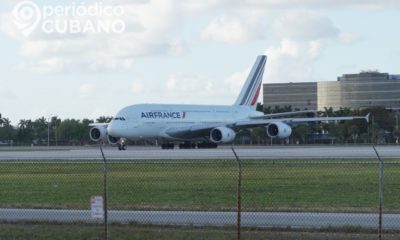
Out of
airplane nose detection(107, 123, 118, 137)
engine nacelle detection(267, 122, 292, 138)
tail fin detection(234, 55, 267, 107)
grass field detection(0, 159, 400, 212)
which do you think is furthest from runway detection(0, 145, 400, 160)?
tail fin detection(234, 55, 267, 107)

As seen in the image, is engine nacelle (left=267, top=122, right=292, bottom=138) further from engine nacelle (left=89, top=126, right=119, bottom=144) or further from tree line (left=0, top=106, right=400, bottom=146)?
tree line (left=0, top=106, right=400, bottom=146)

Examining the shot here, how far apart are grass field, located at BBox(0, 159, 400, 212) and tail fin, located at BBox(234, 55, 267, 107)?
140 ft

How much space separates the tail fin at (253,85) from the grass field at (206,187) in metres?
42.8

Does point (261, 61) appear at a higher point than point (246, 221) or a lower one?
higher

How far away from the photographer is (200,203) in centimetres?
2384

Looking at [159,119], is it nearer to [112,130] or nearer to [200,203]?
[112,130]

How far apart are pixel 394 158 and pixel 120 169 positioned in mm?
15159

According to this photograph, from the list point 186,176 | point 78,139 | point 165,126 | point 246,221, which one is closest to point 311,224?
point 246,221

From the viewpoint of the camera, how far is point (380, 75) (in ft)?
650

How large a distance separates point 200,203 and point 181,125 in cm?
4740

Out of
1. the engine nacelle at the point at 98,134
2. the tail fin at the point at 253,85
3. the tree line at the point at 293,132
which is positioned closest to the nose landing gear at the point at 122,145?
the engine nacelle at the point at 98,134

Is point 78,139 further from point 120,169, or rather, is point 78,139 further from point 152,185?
point 152,185

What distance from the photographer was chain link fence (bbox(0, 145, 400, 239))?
1792cm

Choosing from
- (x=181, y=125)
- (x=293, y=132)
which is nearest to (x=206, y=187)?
(x=181, y=125)
